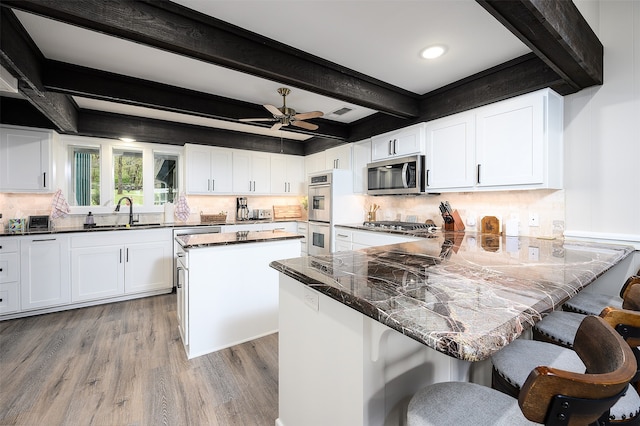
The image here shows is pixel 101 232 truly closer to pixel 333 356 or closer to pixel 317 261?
pixel 317 261

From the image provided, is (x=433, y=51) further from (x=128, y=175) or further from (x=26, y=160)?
(x=26, y=160)

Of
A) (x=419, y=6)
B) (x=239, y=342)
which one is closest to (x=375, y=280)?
(x=419, y=6)

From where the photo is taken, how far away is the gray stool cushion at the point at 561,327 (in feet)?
4.17

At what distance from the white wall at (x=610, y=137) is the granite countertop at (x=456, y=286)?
0.53 meters

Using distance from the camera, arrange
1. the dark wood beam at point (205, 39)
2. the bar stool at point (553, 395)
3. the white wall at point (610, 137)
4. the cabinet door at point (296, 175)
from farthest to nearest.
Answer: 1. the cabinet door at point (296, 175)
2. the white wall at point (610, 137)
3. the dark wood beam at point (205, 39)
4. the bar stool at point (553, 395)

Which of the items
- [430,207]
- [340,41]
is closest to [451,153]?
[430,207]

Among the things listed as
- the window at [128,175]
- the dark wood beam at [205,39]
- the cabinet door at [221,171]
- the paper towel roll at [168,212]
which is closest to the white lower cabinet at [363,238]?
the dark wood beam at [205,39]

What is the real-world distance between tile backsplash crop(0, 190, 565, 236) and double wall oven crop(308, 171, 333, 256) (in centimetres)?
56

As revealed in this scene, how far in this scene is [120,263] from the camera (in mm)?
3631

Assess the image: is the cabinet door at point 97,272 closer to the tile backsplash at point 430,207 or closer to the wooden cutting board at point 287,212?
the tile backsplash at point 430,207

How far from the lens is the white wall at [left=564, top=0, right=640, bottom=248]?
2.08m

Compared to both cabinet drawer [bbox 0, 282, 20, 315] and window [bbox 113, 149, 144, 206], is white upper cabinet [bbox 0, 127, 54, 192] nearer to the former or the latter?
window [bbox 113, 149, 144, 206]

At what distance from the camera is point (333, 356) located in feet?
3.64

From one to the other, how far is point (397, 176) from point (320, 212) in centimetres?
148
